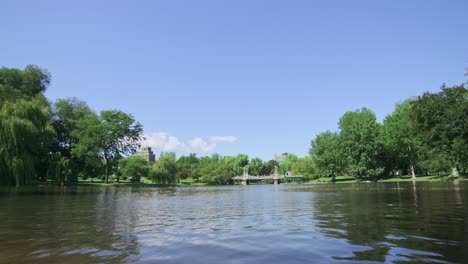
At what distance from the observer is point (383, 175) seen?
99.6 meters

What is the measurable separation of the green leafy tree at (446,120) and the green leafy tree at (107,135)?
201 ft

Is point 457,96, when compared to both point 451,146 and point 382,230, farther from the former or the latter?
point 382,230

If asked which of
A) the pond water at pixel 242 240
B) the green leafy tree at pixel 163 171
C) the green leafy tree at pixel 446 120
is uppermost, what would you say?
the green leafy tree at pixel 446 120

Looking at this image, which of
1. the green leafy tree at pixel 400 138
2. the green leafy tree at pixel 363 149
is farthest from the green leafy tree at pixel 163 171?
the green leafy tree at pixel 400 138

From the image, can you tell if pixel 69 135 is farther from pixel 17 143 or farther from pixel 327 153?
pixel 327 153

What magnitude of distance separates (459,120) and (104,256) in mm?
39028

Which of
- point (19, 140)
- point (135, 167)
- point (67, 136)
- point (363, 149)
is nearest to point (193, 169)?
point (135, 167)

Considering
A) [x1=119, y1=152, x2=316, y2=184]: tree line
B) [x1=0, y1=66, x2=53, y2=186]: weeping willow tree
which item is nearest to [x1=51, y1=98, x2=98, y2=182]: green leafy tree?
[x1=119, y1=152, x2=316, y2=184]: tree line

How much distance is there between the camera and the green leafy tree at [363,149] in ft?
310

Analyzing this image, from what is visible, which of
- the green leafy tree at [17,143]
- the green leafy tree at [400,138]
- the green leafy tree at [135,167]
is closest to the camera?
the green leafy tree at [17,143]

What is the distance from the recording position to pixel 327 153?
110 metres

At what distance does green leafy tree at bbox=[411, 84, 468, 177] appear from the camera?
36.2 metres

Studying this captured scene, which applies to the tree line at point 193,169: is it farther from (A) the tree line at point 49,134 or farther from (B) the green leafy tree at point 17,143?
(B) the green leafy tree at point 17,143

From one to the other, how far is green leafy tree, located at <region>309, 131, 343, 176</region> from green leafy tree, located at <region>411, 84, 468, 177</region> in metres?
60.0
